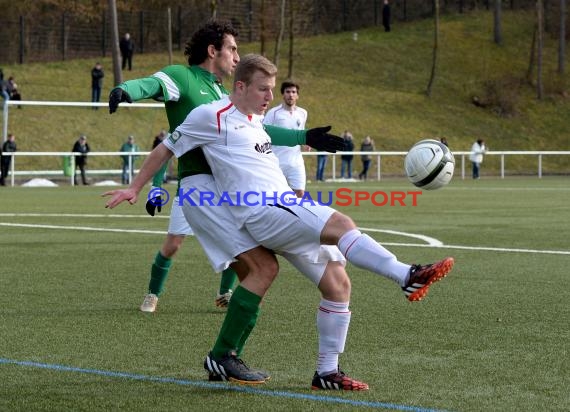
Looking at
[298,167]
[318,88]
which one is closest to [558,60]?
[318,88]

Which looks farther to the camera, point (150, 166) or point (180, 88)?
point (180, 88)

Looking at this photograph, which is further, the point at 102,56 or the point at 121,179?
the point at 102,56

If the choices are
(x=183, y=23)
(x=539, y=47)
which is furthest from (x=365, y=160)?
(x=183, y=23)

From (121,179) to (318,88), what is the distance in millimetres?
24154

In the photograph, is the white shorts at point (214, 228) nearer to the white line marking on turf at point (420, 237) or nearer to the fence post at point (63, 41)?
the white line marking on turf at point (420, 237)

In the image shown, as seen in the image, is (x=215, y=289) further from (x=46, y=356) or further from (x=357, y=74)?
(x=357, y=74)

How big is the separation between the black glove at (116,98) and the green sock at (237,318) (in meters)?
1.43

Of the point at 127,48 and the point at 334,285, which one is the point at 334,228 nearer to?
the point at 334,285

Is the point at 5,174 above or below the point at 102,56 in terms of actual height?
below

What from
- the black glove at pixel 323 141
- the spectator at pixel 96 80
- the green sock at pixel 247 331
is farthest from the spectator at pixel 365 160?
the green sock at pixel 247 331

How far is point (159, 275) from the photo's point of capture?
9398 mm

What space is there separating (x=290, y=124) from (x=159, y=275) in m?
7.22

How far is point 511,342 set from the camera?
7.49m

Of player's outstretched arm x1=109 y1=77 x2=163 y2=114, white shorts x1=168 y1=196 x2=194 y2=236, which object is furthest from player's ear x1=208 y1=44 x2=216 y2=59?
white shorts x1=168 y1=196 x2=194 y2=236
